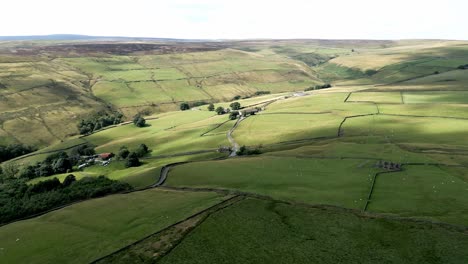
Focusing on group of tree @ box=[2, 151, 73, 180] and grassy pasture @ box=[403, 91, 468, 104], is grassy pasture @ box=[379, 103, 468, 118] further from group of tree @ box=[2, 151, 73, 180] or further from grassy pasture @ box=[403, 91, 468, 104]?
group of tree @ box=[2, 151, 73, 180]

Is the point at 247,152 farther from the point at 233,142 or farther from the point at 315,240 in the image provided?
the point at 315,240

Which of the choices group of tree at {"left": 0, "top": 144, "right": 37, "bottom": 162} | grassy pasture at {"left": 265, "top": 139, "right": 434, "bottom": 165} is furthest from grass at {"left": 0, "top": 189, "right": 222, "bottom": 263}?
group of tree at {"left": 0, "top": 144, "right": 37, "bottom": 162}

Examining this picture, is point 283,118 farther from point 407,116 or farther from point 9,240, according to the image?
point 9,240

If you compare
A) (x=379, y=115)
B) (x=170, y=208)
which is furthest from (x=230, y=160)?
(x=379, y=115)

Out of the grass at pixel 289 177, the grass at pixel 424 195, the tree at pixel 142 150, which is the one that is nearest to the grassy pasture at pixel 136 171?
the tree at pixel 142 150

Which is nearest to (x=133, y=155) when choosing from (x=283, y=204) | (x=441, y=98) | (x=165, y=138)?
(x=165, y=138)
